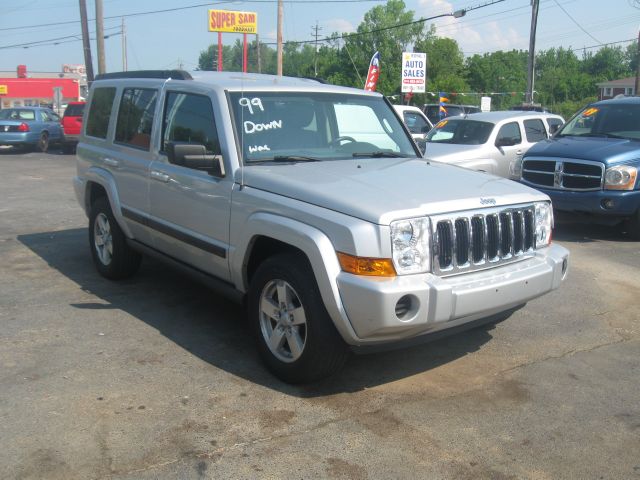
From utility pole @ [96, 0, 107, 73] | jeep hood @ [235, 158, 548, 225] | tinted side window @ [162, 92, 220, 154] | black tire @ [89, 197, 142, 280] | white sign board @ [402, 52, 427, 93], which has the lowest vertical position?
black tire @ [89, 197, 142, 280]

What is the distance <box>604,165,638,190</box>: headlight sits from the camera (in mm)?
8852

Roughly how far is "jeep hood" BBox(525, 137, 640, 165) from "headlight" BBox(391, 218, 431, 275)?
591 centimetres

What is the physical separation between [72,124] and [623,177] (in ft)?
61.8

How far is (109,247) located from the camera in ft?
22.0

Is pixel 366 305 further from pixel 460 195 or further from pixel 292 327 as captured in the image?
pixel 460 195

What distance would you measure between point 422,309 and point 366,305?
325 millimetres

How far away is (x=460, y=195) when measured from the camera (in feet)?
14.1

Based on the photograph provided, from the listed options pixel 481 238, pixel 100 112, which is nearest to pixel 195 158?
pixel 481 238

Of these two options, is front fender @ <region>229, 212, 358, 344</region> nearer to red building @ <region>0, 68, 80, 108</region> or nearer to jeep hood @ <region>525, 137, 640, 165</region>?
jeep hood @ <region>525, 137, 640, 165</region>

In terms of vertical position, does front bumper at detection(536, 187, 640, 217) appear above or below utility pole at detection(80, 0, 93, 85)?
below

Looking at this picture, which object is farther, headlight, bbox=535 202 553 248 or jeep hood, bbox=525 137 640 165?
jeep hood, bbox=525 137 640 165

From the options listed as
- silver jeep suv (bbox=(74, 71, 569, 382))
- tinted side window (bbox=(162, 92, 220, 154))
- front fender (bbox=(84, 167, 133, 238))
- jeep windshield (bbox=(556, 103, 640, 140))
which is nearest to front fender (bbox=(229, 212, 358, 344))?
silver jeep suv (bbox=(74, 71, 569, 382))

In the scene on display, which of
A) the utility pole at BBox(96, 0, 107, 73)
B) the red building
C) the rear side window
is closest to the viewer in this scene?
the rear side window

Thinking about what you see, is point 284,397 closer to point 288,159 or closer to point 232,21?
point 288,159
